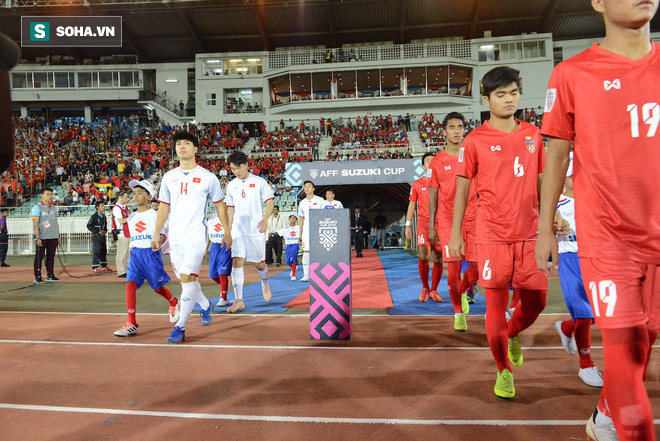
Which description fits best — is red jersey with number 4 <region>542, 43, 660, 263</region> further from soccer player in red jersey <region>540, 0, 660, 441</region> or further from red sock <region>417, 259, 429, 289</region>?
red sock <region>417, 259, 429, 289</region>

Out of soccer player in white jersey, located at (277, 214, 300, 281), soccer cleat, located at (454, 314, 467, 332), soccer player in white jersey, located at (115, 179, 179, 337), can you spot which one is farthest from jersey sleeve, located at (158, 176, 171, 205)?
soccer player in white jersey, located at (277, 214, 300, 281)

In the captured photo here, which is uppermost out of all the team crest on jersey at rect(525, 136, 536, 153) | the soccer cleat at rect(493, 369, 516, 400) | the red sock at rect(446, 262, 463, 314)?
the team crest on jersey at rect(525, 136, 536, 153)

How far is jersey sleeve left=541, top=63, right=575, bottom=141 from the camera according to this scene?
77.8 inches

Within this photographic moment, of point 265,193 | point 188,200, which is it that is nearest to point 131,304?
point 188,200

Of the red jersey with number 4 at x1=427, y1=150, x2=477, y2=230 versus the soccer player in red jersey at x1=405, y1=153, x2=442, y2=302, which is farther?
the soccer player in red jersey at x1=405, y1=153, x2=442, y2=302

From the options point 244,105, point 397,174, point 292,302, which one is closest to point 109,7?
point 244,105

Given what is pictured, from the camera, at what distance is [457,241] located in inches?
129

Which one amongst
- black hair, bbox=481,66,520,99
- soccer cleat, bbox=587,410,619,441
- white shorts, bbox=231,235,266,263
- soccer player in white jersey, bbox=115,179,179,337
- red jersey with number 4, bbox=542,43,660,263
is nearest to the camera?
red jersey with number 4, bbox=542,43,660,263

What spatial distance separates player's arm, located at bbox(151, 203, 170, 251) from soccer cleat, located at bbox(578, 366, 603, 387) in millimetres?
4544

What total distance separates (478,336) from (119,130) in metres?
39.3

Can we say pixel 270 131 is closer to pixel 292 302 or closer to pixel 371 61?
pixel 371 61

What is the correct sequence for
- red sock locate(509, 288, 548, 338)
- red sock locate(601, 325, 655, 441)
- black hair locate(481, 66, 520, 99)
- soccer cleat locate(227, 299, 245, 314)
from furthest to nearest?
1. soccer cleat locate(227, 299, 245, 314)
2. black hair locate(481, 66, 520, 99)
3. red sock locate(509, 288, 548, 338)
4. red sock locate(601, 325, 655, 441)

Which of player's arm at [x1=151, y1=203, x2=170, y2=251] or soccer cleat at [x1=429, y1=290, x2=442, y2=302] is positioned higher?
player's arm at [x1=151, y1=203, x2=170, y2=251]

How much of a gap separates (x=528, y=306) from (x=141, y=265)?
4512 mm
